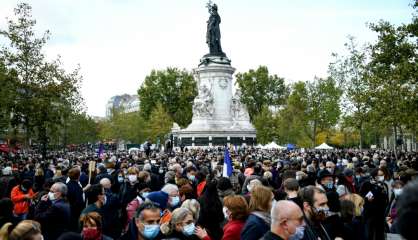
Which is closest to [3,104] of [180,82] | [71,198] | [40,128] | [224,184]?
[40,128]

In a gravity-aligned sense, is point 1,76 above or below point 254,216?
above

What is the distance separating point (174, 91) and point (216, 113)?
36.2m

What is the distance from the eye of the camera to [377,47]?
26.7 metres

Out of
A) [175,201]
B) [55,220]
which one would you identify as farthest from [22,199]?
[175,201]

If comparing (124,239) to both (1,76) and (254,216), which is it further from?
(1,76)

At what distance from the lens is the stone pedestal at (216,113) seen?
5766cm

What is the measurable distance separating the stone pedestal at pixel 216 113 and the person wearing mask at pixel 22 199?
4619 centimetres

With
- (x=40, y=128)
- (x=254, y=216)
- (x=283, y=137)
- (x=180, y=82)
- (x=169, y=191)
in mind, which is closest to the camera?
(x=254, y=216)

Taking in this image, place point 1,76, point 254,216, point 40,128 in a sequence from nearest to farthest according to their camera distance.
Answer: point 254,216, point 1,76, point 40,128

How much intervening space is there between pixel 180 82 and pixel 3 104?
69.6 m

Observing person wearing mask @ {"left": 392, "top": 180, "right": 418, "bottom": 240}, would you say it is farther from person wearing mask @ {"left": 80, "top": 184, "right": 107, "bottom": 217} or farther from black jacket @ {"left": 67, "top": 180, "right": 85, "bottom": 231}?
black jacket @ {"left": 67, "top": 180, "right": 85, "bottom": 231}

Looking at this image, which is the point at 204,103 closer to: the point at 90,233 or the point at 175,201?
the point at 175,201

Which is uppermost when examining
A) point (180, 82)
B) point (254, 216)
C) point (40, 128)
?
point (180, 82)

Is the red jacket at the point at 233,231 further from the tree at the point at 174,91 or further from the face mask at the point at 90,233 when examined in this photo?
the tree at the point at 174,91
